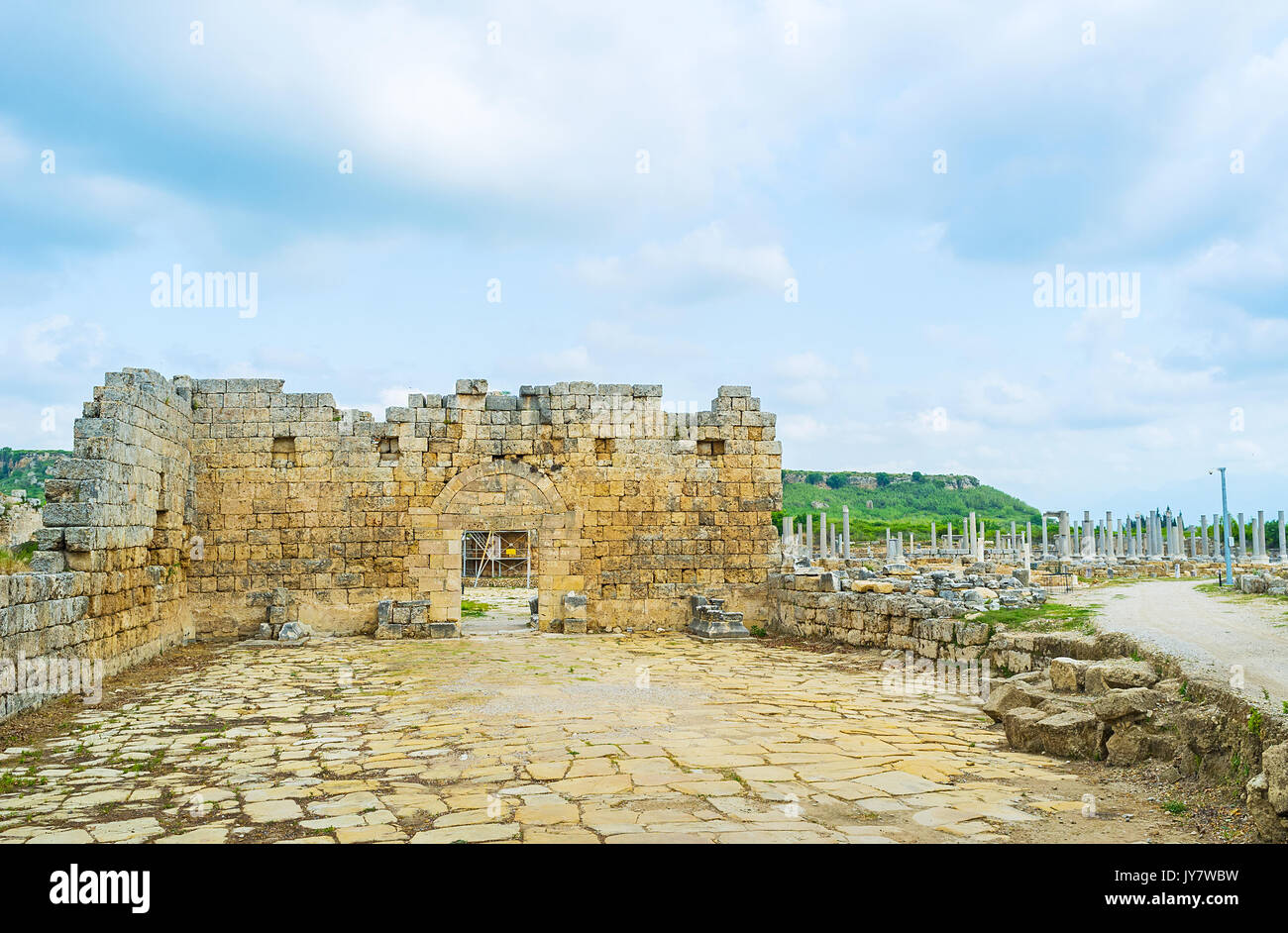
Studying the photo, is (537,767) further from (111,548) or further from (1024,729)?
(111,548)

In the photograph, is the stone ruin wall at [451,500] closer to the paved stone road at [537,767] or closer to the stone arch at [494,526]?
the stone arch at [494,526]

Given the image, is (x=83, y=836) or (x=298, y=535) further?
(x=298, y=535)

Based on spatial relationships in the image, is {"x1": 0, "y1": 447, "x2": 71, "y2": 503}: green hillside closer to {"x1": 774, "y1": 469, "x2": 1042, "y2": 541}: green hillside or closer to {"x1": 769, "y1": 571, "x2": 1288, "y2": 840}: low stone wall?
{"x1": 769, "y1": 571, "x2": 1288, "y2": 840}: low stone wall

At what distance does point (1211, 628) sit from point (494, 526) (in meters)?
10.8

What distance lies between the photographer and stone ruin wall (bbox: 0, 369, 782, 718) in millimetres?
14664

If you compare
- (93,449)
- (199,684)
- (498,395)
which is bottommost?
(199,684)

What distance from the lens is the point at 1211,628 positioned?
843 cm

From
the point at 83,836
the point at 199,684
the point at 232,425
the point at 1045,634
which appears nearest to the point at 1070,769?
the point at 1045,634

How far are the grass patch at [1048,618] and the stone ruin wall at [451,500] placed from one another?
610 cm

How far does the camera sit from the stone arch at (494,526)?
15188mm

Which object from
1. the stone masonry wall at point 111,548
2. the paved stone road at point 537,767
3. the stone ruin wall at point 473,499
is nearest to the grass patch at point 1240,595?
the paved stone road at point 537,767

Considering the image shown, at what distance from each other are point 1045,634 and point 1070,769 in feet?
10.6

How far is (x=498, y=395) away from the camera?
1556 cm

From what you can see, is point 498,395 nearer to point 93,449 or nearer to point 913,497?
point 93,449
